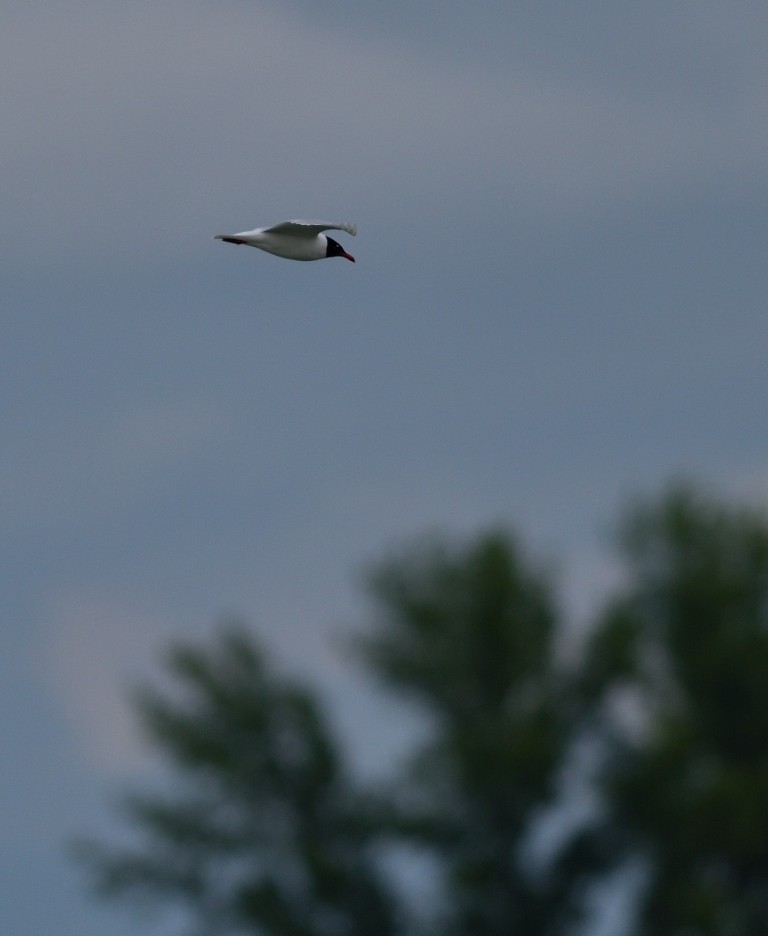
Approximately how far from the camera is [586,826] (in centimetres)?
1891

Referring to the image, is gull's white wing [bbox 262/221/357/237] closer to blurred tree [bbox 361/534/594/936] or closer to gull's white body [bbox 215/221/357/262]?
gull's white body [bbox 215/221/357/262]

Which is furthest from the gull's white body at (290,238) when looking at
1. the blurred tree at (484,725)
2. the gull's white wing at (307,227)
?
the blurred tree at (484,725)

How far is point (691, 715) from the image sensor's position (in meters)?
20.2

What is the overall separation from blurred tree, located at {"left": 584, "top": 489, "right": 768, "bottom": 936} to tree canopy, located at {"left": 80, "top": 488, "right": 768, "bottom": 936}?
2cm

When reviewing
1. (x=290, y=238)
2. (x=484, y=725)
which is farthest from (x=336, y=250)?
(x=484, y=725)

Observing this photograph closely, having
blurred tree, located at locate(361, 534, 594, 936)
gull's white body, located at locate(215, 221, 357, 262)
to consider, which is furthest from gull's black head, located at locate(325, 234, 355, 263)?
blurred tree, located at locate(361, 534, 594, 936)

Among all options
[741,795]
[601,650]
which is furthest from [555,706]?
[741,795]

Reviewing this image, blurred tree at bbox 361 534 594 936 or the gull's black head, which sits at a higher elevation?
the gull's black head

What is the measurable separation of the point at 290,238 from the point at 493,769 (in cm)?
585

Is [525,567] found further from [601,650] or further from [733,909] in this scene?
[733,909]

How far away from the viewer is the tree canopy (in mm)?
18656

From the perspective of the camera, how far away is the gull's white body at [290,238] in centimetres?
1459

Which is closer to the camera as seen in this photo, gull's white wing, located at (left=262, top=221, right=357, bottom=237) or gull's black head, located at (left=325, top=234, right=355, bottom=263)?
gull's white wing, located at (left=262, top=221, right=357, bottom=237)

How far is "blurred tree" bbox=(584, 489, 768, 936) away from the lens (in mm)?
18891
